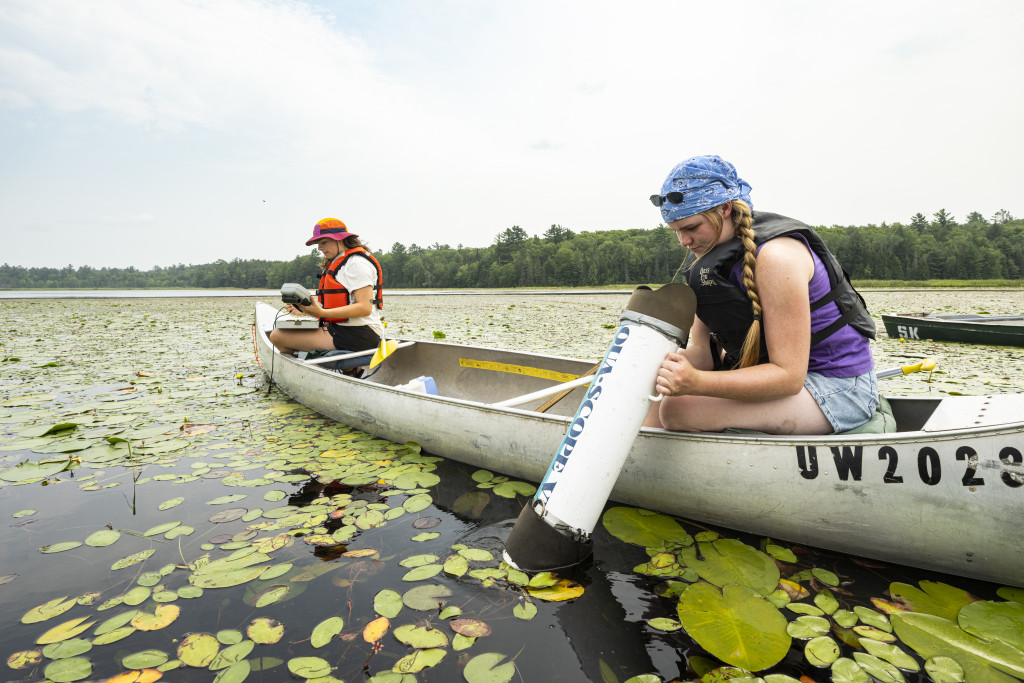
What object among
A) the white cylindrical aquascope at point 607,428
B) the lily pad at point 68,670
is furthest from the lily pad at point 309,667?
the white cylindrical aquascope at point 607,428

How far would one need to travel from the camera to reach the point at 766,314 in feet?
7.14

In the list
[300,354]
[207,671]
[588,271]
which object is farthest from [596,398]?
[588,271]

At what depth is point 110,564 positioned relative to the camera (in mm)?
2617

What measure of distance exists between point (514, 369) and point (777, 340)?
3475 mm

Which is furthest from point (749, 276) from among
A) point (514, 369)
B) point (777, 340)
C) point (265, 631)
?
point (514, 369)

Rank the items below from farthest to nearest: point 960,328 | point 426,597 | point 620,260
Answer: point 620,260 → point 960,328 → point 426,597

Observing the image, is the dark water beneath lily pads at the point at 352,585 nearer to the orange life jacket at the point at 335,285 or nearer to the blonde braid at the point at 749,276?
the blonde braid at the point at 749,276

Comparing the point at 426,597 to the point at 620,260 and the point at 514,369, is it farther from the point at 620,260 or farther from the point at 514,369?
the point at 620,260

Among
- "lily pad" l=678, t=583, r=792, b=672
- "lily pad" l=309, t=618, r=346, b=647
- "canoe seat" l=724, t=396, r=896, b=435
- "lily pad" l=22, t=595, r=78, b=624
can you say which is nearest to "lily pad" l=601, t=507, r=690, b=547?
"lily pad" l=678, t=583, r=792, b=672

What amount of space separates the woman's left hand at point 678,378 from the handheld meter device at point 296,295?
13.4 feet

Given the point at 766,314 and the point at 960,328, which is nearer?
the point at 766,314

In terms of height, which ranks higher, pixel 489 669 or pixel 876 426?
pixel 876 426

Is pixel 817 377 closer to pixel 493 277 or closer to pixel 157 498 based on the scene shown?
pixel 157 498

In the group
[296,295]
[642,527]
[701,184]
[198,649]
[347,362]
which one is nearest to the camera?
[198,649]
